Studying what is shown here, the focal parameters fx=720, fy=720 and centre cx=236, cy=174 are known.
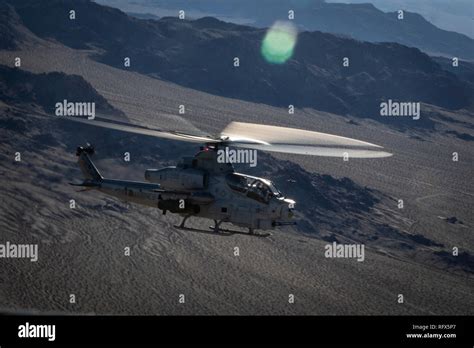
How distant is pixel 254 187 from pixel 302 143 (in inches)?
194

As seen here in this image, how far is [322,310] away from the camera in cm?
6888

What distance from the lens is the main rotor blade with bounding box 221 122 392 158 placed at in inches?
1352

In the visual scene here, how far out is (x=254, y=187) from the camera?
39.1 m

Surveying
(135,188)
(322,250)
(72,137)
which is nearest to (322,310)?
(322,250)

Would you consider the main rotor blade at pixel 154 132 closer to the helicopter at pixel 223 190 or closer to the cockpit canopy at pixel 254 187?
the helicopter at pixel 223 190

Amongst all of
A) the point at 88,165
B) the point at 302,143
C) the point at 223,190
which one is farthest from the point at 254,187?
the point at 88,165

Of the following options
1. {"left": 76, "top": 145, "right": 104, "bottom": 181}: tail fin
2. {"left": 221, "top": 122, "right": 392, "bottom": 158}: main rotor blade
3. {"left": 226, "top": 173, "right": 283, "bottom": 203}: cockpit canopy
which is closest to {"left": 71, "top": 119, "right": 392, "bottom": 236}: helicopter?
{"left": 226, "top": 173, "right": 283, "bottom": 203}: cockpit canopy

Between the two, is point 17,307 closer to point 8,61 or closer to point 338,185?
point 338,185

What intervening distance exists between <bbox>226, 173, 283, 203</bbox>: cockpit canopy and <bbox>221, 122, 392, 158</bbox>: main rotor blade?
232 cm

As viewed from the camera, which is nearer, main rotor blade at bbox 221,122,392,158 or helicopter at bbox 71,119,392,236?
main rotor blade at bbox 221,122,392,158

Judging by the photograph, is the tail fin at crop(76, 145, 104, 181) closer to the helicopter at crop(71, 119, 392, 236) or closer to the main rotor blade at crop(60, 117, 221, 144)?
the helicopter at crop(71, 119, 392, 236)

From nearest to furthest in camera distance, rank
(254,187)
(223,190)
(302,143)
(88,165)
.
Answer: (302,143), (254,187), (223,190), (88,165)

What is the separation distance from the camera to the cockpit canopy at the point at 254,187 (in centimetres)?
3884

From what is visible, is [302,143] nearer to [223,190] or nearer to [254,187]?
[254,187]
